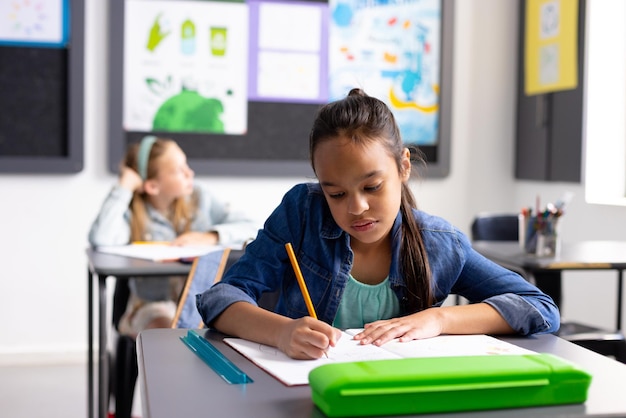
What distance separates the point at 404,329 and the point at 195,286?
2.37ft

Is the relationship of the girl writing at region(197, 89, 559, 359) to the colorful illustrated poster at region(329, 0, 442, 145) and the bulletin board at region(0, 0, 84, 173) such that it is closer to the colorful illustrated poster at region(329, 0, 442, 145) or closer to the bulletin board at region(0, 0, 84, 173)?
the bulletin board at region(0, 0, 84, 173)

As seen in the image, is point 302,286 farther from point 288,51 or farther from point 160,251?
point 288,51

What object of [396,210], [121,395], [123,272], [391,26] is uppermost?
[391,26]

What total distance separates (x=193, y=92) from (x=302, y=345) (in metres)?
3.02

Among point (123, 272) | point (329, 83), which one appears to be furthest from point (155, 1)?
point (123, 272)

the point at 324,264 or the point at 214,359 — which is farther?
the point at 324,264

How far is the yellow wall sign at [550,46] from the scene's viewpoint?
12.6 feet

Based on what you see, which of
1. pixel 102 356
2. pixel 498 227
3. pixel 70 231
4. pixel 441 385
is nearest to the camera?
pixel 441 385

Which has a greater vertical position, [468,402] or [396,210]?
[396,210]

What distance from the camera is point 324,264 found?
1460 mm

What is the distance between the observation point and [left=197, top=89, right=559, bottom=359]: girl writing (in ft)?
4.39

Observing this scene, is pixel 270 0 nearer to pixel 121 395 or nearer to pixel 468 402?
pixel 121 395

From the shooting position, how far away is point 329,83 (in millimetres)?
4164

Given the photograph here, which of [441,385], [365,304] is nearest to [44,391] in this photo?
[365,304]
